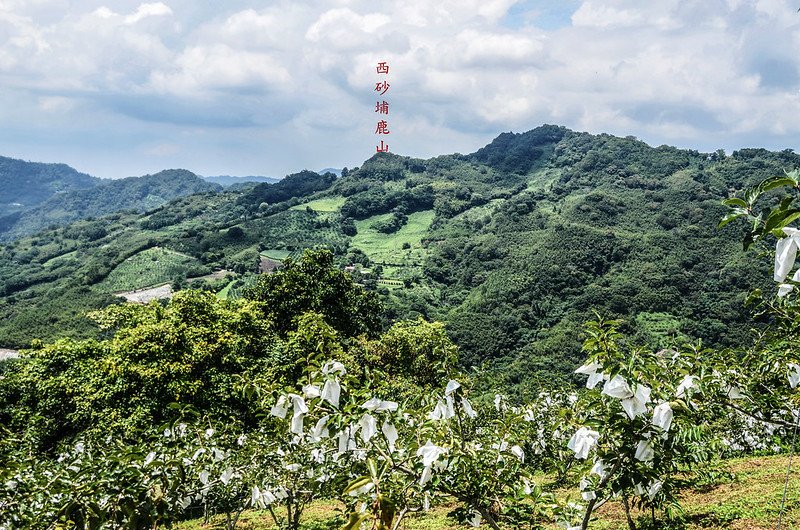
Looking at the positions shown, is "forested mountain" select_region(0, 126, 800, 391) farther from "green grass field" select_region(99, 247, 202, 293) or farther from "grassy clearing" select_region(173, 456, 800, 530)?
"grassy clearing" select_region(173, 456, 800, 530)

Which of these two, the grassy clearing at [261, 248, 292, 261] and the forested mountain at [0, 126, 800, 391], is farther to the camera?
the grassy clearing at [261, 248, 292, 261]

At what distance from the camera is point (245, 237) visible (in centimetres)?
12438

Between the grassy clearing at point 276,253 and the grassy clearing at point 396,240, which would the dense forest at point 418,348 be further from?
the grassy clearing at point 396,240

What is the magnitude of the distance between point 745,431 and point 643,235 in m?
90.1

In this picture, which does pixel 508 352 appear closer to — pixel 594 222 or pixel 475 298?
pixel 475 298

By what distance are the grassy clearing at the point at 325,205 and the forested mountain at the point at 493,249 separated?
95 centimetres

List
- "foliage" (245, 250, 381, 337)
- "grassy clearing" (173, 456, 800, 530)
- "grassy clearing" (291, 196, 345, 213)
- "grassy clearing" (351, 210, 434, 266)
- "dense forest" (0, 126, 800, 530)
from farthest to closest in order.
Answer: "grassy clearing" (291, 196, 345, 213) < "grassy clearing" (351, 210, 434, 266) < "foliage" (245, 250, 381, 337) < "grassy clearing" (173, 456, 800, 530) < "dense forest" (0, 126, 800, 530)

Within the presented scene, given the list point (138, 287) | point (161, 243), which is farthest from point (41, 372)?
point (161, 243)

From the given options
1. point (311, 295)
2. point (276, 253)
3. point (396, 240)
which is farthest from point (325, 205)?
point (311, 295)

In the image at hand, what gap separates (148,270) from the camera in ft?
345

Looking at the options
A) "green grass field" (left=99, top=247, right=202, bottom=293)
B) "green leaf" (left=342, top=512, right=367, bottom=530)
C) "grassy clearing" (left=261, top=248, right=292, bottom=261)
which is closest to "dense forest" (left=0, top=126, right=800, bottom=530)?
"green leaf" (left=342, top=512, right=367, bottom=530)

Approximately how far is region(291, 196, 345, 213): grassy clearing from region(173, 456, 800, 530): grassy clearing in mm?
138287

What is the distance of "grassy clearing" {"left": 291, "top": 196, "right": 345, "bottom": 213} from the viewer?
15012 centimetres

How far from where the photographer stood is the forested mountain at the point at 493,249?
75.1m
